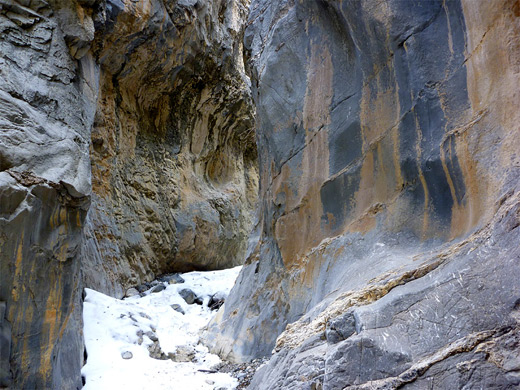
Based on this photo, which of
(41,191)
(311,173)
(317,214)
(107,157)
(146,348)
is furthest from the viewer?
(107,157)

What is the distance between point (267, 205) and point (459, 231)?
4241 millimetres

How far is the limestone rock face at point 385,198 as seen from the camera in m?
2.68

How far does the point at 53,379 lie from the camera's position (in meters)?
5.00

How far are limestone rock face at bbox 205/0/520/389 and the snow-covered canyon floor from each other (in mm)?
656

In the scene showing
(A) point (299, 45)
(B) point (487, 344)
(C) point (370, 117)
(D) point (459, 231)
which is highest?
(A) point (299, 45)

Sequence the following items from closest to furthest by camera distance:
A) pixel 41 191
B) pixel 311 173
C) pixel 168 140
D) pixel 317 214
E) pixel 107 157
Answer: pixel 41 191, pixel 317 214, pixel 311 173, pixel 107 157, pixel 168 140

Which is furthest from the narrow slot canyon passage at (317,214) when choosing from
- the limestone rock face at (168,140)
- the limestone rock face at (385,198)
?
the limestone rock face at (168,140)

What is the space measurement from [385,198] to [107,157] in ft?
26.5

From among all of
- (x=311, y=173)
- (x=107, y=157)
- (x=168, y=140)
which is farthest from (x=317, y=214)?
(x=168, y=140)

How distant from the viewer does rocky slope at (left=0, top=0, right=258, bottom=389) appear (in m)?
4.79

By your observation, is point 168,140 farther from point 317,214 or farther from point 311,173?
point 317,214

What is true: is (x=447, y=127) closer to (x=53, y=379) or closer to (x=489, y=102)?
(x=489, y=102)

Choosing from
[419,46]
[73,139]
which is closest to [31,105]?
[73,139]

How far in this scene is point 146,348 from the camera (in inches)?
267
